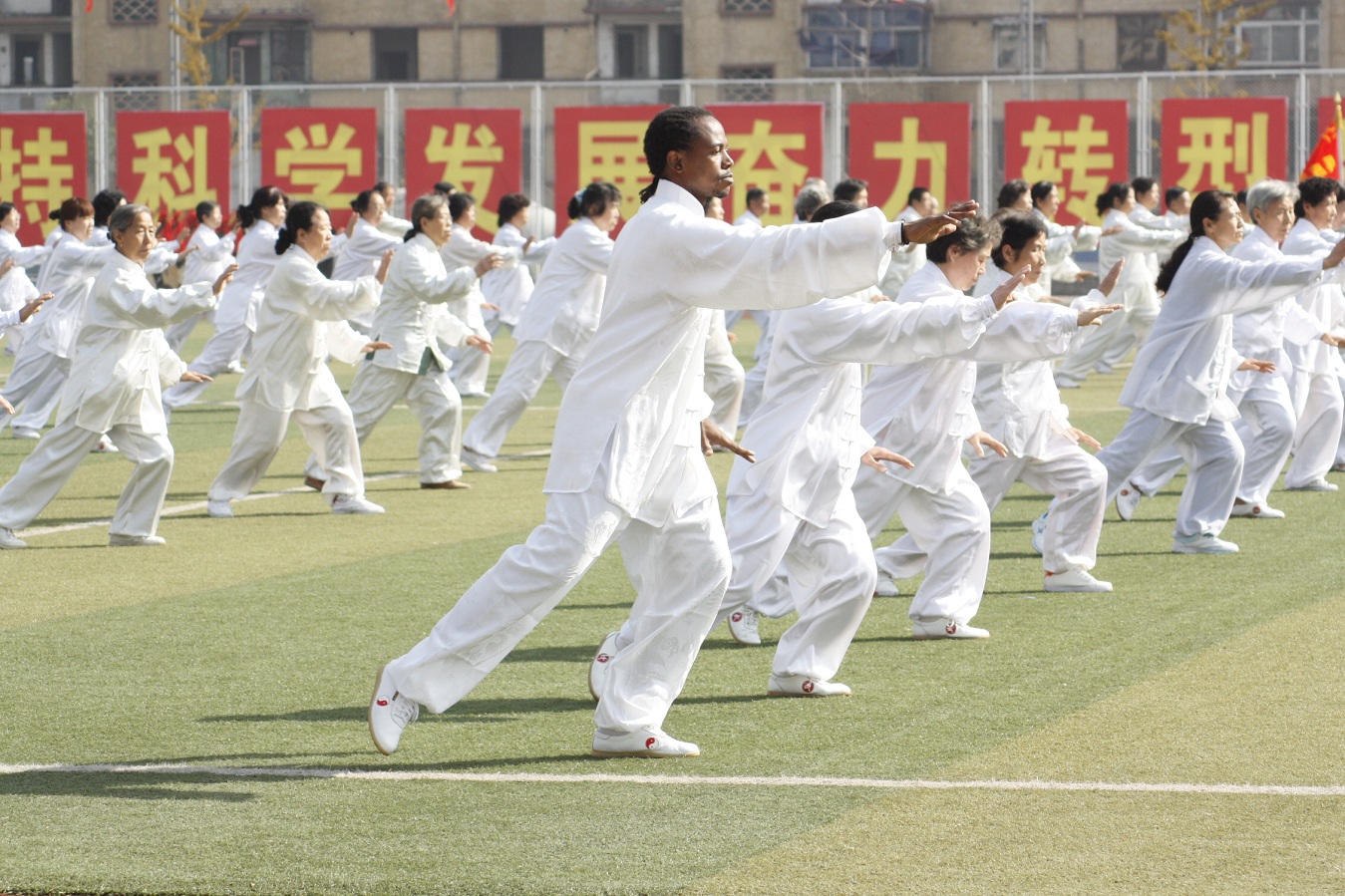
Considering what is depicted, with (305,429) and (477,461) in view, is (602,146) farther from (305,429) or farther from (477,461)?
(305,429)

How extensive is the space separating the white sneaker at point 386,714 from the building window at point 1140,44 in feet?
136

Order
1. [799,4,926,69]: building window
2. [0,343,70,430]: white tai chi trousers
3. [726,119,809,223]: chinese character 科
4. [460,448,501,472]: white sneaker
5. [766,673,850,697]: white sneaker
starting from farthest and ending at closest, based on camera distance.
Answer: [799,4,926,69]: building window → [726,119,809,223]: chinese character 科 → [0,343,70,430]: white tai chi trousers → [460,448,501,472]: white sneaker → [766,673,850,697]: white sneaker

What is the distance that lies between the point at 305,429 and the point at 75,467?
1.76 meters

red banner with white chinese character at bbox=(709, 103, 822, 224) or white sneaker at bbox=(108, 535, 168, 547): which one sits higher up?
red banner with white chinese character at bbox=(709, 103, 822, 224)

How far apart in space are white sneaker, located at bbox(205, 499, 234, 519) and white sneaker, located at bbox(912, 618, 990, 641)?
17.2 ft

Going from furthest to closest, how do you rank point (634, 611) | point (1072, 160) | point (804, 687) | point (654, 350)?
point (1072, 160) → point (804, 687) → point (634, 611) → point (654, 350)

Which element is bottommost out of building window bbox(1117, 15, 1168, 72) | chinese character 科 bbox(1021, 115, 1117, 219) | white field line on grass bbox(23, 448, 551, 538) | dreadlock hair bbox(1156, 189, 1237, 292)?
white field line on grass bbox(23, 448, 551, 538)

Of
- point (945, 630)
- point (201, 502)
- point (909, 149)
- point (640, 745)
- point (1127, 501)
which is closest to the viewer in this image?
point (640, 745)

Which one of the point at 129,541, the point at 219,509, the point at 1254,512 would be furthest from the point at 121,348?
the point at 1254,512

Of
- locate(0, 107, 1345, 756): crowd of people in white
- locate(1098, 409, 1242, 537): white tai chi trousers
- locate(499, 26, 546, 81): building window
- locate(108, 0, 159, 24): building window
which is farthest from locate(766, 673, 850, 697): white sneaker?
locate(108, 0, 159, 24): building window

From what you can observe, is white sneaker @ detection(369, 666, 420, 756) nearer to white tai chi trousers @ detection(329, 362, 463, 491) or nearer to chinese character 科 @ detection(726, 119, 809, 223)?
white tai chi trousers @ detection(329, 362, 463, 491)

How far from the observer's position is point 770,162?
2622 centimetres

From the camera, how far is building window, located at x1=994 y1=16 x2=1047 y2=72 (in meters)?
45.0

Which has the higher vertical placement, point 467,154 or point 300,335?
point 467,154
